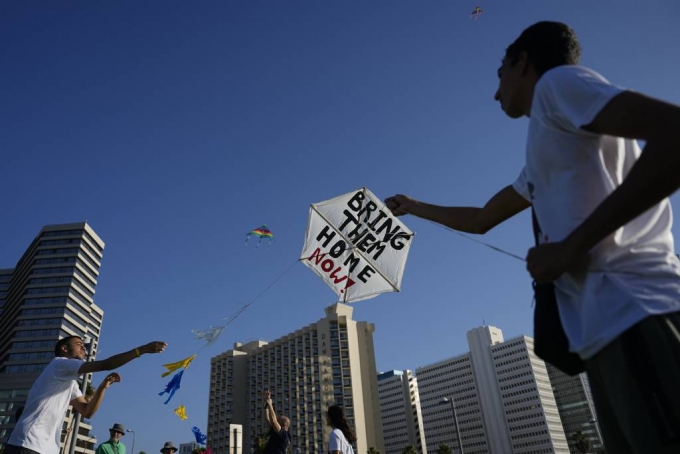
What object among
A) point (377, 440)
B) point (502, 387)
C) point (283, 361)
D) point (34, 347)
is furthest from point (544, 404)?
point (34, 347)

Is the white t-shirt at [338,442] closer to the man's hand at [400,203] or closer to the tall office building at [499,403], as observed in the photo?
the man's hand at [400,203]

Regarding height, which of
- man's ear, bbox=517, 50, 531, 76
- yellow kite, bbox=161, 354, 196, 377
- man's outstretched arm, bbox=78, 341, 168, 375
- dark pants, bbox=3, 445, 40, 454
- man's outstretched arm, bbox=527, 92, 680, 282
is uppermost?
yellow kite, bbox=161, 354, 196, 377

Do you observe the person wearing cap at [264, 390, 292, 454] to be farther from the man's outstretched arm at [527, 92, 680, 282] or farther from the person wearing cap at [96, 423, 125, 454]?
the man's outstretched arm at [527, 92, 680, 282]

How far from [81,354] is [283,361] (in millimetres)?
124508

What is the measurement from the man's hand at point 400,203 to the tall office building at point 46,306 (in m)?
110

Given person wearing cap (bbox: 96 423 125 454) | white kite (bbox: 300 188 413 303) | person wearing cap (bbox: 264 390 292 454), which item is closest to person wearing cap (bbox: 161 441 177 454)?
person wearing cap (bbox: 96 423 125 454)

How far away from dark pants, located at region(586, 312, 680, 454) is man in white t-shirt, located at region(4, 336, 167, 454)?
4.04 m

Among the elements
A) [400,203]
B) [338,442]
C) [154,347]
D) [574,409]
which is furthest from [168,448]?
[574,409]

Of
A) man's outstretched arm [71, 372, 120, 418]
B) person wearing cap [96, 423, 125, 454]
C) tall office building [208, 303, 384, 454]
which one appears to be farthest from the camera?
tall office building [208, 303, 384, 454]

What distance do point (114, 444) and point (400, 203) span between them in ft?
27.1

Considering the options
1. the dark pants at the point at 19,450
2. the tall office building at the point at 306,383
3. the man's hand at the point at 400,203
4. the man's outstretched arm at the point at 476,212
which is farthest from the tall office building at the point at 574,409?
the man's outstretched arm at the point at 476,212

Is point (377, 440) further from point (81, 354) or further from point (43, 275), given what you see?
point (81, 354)

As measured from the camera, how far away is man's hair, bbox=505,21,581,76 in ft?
5.40

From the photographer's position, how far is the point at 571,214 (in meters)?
1.38
